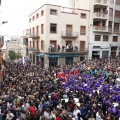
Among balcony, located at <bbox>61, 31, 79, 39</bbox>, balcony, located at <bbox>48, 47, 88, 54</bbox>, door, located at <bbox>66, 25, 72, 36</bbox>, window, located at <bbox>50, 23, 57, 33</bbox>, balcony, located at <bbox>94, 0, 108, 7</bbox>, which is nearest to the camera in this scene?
balcony, located at <bbox>48, 47, 88, 54</bbox>

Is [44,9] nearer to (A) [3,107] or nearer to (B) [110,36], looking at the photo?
(B) [110,36]

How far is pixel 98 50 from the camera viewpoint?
1356 inches

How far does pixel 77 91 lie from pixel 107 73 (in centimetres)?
666

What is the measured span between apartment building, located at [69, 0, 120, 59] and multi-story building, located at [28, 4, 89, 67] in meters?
1.27

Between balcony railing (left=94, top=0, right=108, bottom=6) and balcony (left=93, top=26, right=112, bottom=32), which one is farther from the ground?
balcony railing (left=94, top=0, right=108, bottom=6)

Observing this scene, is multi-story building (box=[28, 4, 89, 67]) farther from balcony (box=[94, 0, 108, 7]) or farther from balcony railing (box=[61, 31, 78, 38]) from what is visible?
balcony (box=[94, 0, 108, 7])

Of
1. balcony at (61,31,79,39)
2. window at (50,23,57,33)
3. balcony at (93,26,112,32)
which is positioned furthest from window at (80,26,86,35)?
window at (50,23,57,33)

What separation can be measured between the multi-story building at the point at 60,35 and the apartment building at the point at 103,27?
50.0 inches

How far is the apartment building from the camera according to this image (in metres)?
33.5

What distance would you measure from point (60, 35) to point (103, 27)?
832cm

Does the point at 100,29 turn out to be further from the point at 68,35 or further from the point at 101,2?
the point at 68,35

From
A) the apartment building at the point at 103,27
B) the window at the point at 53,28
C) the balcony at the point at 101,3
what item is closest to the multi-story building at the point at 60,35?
the window at the point at 53,28

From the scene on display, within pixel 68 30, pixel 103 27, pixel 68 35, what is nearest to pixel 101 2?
pixel 103 27

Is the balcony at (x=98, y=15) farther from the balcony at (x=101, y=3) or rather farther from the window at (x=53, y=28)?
the window at (x=53, y=28)
